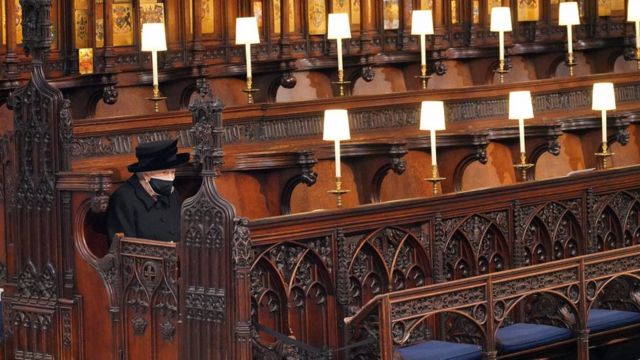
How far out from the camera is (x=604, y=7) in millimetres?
19500

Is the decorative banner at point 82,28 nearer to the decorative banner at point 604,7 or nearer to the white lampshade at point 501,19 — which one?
the white lampshade at point 501,19

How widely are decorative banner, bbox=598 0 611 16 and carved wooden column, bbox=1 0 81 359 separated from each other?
412 inches

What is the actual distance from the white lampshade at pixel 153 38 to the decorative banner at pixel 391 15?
4.41m

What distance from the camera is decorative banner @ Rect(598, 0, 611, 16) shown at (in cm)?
1944

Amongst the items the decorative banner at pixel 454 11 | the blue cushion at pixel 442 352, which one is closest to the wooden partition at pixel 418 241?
the blue cushion at pixel 442 352

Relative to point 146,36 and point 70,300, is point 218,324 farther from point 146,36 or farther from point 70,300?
point 146,36

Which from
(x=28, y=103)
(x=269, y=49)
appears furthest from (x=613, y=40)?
(x=28, y=103)

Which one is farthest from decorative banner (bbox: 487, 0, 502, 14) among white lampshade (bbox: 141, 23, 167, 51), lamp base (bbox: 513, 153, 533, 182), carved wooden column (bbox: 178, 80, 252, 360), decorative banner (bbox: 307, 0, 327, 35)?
carved wooden column (bbox: 178, 80, 252, 360)

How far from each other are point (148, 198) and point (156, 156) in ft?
0.82

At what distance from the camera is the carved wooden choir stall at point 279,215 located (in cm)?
923

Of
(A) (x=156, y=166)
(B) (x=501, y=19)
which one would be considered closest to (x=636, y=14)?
(B) (x=501, y=19)

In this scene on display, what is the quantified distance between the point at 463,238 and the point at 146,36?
146 inches

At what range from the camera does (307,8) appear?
53.5 feet

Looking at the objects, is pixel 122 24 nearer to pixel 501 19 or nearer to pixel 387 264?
pixel 501 19
